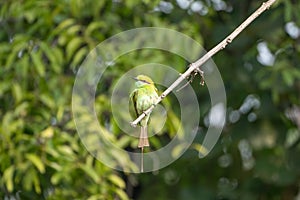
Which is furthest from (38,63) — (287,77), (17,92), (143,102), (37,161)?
(143,102)

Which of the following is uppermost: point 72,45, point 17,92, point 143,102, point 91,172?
point 72,45

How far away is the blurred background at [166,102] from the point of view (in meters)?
1.41

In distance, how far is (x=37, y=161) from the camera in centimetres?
134

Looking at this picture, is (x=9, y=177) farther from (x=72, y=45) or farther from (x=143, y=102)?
(x=143, y=102)

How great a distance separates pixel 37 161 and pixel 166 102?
12.3 inches

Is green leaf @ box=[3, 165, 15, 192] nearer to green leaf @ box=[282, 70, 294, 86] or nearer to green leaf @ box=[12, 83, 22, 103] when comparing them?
green leaf @ box=[12, 83, 22, 103]

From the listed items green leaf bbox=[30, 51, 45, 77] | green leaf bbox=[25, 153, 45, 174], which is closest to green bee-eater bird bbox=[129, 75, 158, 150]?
green leaf bbox=[25, 153, 45, 174]

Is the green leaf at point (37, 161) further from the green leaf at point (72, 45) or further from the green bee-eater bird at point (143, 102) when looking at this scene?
the green bee-eater bird at point (143, 102)

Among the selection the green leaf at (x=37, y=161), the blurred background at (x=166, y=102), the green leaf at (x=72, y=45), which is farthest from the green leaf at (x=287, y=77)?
the green leaf at (x=37, y=161)

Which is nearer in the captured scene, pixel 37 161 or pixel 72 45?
pixel 37 161

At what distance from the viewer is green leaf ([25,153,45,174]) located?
1330 millimetres

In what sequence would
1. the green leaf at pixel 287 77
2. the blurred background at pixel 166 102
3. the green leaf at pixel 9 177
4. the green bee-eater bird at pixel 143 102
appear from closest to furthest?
the green bee-eater bird at pixel 143 102 < the green leaf at pixel 9 177 < the blurred background at pixel 166 102 < the green leaf at pixel 287 77

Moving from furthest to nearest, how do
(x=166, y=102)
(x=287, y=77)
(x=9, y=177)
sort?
(x=287, y=77), (x=166, y=102), (x=9, y=177)

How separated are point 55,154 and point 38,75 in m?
0.26
